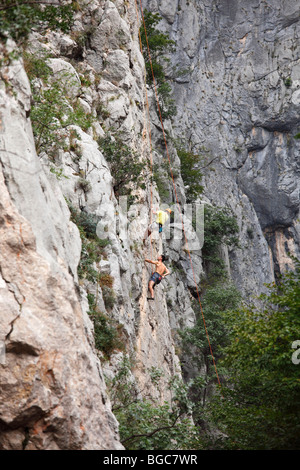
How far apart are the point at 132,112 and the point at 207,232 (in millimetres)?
14970

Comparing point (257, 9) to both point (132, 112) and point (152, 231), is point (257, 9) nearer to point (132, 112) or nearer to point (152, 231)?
point (132, 112)

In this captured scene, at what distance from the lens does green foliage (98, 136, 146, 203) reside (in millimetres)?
14477

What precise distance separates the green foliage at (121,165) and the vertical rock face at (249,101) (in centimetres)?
2548

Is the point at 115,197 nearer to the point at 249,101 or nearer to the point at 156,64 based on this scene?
the point at 156,64

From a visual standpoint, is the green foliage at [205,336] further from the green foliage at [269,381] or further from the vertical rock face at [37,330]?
the vertical rock face at [37,330]

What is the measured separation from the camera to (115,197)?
14609 mm

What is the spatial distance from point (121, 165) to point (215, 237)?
17.3 metres

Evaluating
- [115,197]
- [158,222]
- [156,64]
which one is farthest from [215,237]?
[115,197]

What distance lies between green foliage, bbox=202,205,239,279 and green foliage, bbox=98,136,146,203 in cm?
1564

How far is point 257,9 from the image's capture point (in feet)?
143

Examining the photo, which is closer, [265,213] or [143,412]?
[143,412]

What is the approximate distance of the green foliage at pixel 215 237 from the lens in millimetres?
30297
